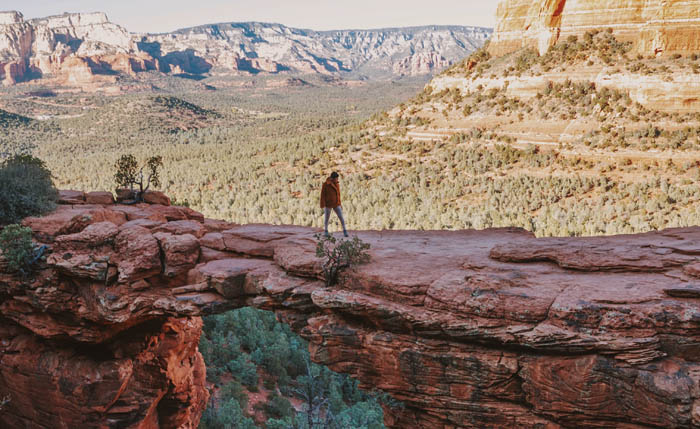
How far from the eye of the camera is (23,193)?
553 inches

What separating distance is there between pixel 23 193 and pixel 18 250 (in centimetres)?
340

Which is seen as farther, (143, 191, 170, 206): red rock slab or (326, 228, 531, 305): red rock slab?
(143, 191, 170, 206): red rock slab

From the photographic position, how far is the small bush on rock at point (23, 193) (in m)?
13.3

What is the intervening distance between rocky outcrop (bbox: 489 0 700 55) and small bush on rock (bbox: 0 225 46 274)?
150 feet

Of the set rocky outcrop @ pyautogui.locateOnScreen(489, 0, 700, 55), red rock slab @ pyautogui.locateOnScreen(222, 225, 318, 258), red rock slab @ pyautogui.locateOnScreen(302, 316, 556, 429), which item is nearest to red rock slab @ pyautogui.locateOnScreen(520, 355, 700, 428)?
red rock slab @ pyautogui.locateOnScreen(302, 316, 556, 429)

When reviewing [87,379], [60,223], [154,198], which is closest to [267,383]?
[87,379]

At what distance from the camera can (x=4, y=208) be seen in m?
13.3

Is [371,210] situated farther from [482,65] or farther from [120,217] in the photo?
[482,65]

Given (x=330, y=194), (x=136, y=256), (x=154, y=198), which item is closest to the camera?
(x=136, y=256)

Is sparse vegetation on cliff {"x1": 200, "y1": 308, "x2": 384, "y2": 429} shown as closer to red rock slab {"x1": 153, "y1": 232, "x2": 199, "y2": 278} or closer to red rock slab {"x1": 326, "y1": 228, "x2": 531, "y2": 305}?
red rock slab {"x1": 153, "y1": 232, "x2": 199, "y2": 278}

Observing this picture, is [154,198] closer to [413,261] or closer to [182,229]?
[182,229]

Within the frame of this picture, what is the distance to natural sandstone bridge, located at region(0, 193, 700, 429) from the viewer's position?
23.3ft

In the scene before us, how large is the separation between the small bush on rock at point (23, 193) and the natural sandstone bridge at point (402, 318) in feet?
2.50

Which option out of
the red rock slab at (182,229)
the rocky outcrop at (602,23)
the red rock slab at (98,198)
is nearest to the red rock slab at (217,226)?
the red rock slab at (182,229)
